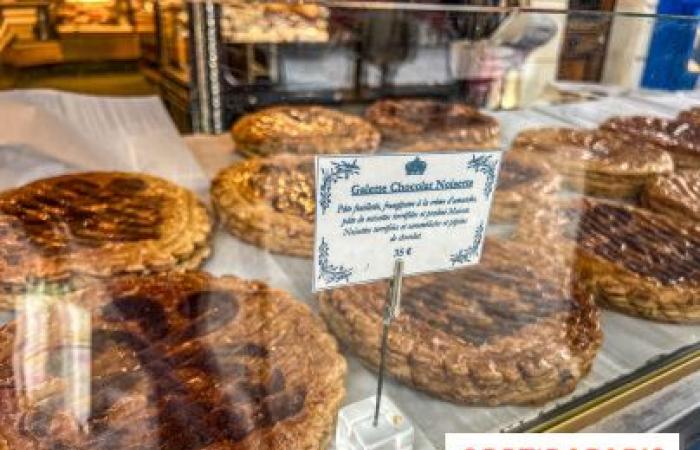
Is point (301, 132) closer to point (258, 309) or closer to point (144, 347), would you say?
point (258, 309)

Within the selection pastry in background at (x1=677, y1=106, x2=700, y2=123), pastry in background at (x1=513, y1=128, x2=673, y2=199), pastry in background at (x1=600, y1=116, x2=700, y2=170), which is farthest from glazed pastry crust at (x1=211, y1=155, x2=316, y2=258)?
pastry in background at (x1=677, y1=106, x2=700, y2=123)

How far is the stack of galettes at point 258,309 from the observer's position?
1.23 meters

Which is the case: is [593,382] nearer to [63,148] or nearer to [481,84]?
[63,148]

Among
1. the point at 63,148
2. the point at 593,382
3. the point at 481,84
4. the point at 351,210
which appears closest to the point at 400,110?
the point at 481,84

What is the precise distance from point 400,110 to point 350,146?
0.62 metres

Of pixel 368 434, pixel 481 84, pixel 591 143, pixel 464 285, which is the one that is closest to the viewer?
pixel 368 434

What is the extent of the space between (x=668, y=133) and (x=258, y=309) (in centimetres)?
274

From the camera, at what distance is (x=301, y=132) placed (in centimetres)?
296

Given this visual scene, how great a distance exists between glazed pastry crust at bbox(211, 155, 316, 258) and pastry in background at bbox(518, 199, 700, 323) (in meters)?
0.81

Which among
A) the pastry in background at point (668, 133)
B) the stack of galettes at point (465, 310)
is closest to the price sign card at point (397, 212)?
the stack of galettes at point (465, 310)

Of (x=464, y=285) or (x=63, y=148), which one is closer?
(x=464, y=285)

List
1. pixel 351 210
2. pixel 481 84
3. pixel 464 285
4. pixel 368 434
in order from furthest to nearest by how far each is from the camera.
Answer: pixel 481 84
pixel 464 285
pixel 368 434
pixel 351 210

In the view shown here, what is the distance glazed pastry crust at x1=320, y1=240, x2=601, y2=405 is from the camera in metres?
1.41

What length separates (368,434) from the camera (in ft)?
4.03
